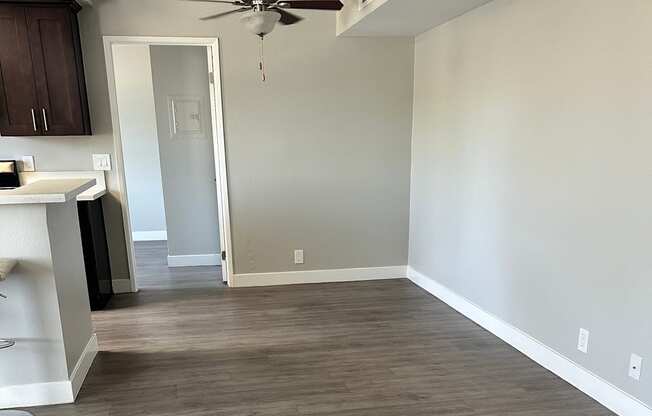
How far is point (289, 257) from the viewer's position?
162 inches

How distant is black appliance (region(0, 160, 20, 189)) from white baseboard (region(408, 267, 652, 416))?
12.2 feet

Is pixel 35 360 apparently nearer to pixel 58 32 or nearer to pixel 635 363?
pixel 58 32

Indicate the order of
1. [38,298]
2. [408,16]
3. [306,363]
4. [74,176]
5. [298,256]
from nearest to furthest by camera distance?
[38,298] → [306,363] → [408,16] → [74,176] → [298,256]

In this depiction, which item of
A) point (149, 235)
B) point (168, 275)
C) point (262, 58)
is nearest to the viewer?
point (262, 58)

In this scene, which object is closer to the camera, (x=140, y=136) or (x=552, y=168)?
(x=552, y=168)

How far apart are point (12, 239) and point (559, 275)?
2.98 m

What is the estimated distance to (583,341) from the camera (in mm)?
2398

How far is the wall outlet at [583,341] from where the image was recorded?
93.5 inches

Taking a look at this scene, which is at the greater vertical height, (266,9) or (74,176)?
(266,9)

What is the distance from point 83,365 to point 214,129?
211 cm

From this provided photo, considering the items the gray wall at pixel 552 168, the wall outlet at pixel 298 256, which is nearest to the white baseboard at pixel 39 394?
the wall outlet at pixel 298 256

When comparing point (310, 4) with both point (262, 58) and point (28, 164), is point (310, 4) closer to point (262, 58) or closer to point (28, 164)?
point (262, 58)

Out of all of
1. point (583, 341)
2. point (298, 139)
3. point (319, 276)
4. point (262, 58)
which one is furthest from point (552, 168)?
point (262, 58)

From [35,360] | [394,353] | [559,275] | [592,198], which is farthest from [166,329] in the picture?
[592,198]
